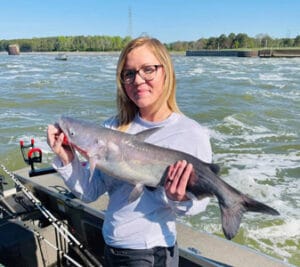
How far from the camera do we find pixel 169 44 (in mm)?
166500

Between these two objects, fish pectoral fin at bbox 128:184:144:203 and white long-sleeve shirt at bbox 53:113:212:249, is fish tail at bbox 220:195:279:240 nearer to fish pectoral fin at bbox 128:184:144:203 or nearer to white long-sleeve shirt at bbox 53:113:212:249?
white long-sleeve shirt at bbox 53:113:212:249

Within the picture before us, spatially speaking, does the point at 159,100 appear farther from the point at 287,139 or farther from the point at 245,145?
the point at 287,139

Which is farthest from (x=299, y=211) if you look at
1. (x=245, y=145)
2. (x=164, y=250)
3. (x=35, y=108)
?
(x=35, y=108)

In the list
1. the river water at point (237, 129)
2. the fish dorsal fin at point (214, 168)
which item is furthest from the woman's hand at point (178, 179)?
the river water at point (237, 129)

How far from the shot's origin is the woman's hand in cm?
209

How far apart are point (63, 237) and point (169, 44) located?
16766cm

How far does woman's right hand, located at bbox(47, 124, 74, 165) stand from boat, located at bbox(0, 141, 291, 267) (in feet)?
4.79

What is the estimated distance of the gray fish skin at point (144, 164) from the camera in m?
2.18

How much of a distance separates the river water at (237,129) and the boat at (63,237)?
10.2 ft

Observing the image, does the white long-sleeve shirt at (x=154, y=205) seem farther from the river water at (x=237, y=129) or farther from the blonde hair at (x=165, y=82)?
the river water at (x=237, y=129)

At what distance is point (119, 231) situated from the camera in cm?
227

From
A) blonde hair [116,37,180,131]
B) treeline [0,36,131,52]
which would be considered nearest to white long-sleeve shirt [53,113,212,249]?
blonde hair [116,37,180,131]

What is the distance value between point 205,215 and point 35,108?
1501 centimetres

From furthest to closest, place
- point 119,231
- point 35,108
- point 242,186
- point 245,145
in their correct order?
point 35,108
point 245,145
point 242,186
point 119,231
